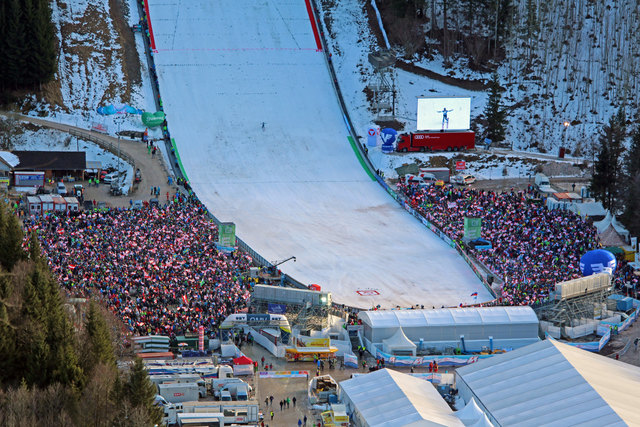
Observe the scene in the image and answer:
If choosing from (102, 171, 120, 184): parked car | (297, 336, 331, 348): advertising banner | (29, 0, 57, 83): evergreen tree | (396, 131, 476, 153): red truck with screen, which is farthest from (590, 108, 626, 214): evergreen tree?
(29, 0, 57, 83): evergreen tree

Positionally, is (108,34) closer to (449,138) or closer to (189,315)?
(449,138)

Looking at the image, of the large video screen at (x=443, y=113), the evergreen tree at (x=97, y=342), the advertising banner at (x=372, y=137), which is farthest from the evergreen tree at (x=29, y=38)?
the evergreen tree at (x=97, y=342)

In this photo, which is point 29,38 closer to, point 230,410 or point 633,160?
point 633,160

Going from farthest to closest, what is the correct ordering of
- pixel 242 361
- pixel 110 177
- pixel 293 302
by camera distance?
pixel 110 177 < pixel 293 302 < pixel 242 361

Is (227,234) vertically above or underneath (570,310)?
above

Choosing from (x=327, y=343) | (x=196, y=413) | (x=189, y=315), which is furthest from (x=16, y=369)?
(x=327, y=343)

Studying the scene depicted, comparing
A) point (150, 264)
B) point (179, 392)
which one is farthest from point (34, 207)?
point (179, 392)

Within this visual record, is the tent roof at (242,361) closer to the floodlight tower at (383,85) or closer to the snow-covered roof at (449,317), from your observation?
the snow-covered roof at (449,317)
